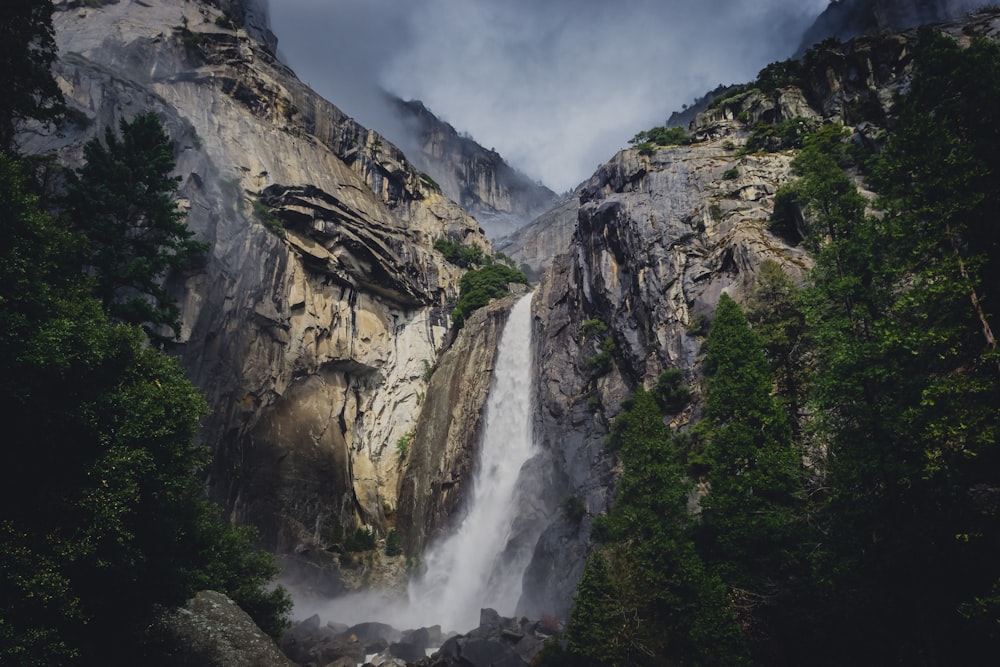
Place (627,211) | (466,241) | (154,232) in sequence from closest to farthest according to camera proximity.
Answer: (154,232)
(627,211)
(466,241)

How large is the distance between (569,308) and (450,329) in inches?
617

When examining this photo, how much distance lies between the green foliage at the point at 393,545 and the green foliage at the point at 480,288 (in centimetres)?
2110

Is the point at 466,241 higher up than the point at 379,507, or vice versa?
the point at 466,241

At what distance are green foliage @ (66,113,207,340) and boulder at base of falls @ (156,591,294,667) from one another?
31.4 ft

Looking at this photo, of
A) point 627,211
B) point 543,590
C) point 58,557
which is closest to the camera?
point 58,557

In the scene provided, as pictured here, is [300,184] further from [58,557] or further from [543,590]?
[58,557]

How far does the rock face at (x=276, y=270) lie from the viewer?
38875 millimetres

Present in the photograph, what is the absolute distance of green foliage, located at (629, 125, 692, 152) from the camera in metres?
48.7

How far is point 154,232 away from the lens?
73.6 ft

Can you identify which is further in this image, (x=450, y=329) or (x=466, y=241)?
(x=466, y=241)

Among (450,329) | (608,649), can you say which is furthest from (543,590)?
(450,329)

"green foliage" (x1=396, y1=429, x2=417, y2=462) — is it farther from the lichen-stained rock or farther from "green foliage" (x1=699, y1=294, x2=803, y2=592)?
"green foliage" (x1=699, y1=294, x2=803, y2=592)

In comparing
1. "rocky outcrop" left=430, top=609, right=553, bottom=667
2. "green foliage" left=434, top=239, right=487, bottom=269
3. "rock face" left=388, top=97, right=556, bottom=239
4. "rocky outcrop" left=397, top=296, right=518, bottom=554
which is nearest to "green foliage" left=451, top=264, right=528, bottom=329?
"rocky outcrop" left=397, top=296, right=518, bottom=554

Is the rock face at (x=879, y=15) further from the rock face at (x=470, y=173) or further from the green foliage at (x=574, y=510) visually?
the rock face at (x=470, y=173)
